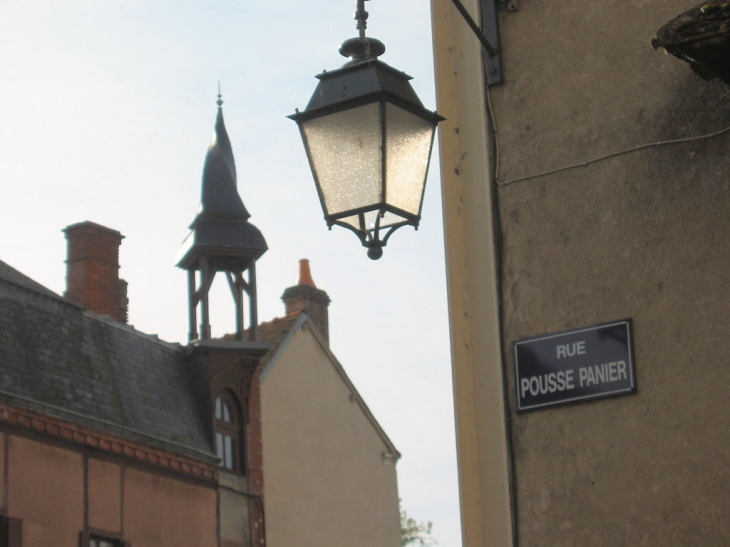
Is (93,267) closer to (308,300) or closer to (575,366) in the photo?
(308,300)

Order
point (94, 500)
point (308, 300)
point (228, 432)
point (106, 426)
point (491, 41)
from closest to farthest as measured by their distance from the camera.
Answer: point (491, 41)
point (94, 500)
point (106, 426)
point (228, 432)
point (308, 300)

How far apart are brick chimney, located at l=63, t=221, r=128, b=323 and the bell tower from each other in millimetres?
1204

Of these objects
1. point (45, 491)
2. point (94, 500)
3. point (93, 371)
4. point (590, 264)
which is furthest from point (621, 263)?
point (93, 371)

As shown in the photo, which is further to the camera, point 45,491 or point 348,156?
point 45,491

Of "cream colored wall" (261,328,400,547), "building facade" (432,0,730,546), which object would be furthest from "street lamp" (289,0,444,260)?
"cream colored wall" (261,328,400,547)

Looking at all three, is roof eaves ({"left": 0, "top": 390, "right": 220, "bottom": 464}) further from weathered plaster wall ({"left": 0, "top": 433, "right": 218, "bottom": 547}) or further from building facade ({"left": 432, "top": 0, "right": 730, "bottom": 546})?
building facade ({"left": 432, "top": 0, "right": 730, "bottom": 546})

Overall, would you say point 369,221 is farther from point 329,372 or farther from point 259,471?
point 329,372

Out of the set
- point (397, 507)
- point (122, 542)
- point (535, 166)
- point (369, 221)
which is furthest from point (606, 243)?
point (397, 507)

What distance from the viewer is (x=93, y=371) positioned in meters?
22.6

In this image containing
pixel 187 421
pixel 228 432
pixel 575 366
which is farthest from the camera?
pixel 228 432

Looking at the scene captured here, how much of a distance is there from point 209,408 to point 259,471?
150 centimetres

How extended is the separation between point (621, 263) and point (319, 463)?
21.5 metres

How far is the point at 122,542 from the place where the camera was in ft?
71.4

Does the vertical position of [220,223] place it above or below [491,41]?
above
